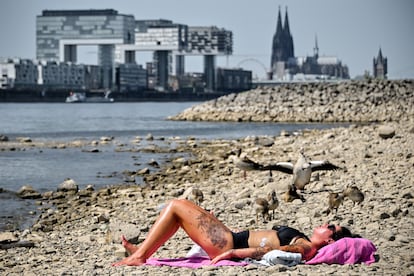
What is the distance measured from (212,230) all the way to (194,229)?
14 cm

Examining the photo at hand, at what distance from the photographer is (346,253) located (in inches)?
272

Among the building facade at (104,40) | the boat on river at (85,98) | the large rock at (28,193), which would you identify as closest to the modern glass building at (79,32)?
the building facade at (104,40)

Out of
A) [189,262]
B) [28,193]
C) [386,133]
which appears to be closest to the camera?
[189,262]

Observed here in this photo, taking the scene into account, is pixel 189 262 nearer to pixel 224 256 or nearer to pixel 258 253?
pixel 224 256

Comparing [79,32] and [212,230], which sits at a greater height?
[79,32]

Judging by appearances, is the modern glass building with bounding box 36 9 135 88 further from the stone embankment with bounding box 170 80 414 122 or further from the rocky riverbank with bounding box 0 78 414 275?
the rocky riverbank with bounding box 0 78 414 275

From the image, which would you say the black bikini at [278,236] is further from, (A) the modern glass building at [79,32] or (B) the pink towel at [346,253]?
(A) the modern glass building at [79,32]

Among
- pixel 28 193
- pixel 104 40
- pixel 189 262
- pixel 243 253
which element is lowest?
pixel 28 193

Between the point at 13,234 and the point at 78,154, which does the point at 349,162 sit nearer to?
the point at 13,234

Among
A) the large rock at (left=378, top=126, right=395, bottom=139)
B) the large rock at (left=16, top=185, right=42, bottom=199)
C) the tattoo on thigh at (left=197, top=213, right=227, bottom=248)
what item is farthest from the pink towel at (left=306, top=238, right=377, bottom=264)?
the large rock at (left=378, top=126, right=395, bottom=139)

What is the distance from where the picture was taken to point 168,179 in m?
16.0

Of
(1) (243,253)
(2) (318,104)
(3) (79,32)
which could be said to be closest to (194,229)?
(1) (243,253)

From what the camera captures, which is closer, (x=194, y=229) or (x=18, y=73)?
(x=194, y=229)

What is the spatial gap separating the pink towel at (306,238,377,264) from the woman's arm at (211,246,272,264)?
1.17ft
